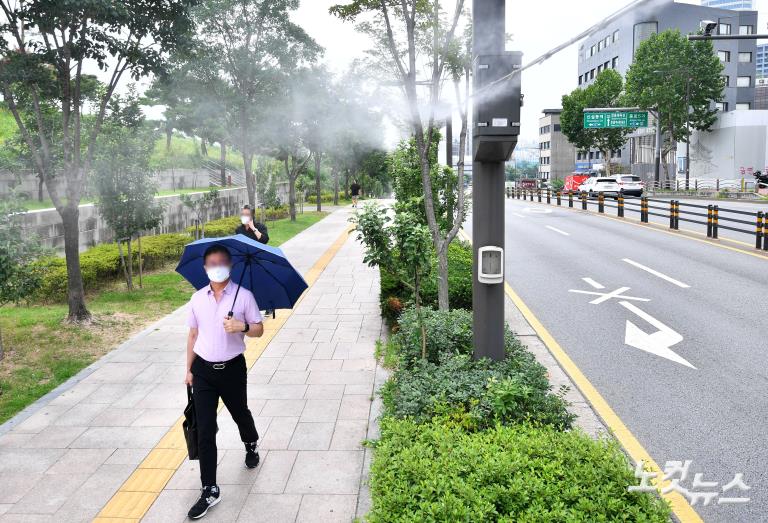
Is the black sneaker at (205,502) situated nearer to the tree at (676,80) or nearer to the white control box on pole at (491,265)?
the white control box on pole at (491,265)

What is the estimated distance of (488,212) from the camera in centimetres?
511

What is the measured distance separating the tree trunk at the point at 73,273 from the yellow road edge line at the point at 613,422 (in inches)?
260

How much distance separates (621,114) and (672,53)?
17.0ft

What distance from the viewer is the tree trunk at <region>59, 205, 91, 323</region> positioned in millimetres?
9727

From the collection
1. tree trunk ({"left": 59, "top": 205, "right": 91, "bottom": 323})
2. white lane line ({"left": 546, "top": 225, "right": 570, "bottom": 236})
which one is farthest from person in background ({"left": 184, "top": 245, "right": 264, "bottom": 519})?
white lane line ({"left": 546, "top": 225, "right": 570, "bottom": 236})

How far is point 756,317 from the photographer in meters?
9.41

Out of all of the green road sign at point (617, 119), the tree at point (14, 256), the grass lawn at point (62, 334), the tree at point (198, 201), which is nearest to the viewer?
the grass lawn at point (62, 334)

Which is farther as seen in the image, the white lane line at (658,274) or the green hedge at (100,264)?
the white lane line at (658,274)

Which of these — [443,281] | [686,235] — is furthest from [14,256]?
[686,235]

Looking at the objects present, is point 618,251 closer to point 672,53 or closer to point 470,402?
point 470,402

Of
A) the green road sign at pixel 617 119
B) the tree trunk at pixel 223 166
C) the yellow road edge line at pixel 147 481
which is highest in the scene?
the green road sign at pixel 617 119

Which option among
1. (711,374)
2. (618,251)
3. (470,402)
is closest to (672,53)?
(618,251)

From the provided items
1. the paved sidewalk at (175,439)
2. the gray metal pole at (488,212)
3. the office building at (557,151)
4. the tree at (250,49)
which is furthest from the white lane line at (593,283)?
the office building at (557,151)

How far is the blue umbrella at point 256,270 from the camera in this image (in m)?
4.46
